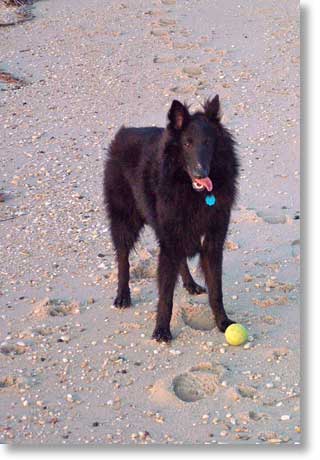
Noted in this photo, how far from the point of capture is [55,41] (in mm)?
13445

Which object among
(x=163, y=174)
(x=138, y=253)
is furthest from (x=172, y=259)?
(x=138, y=253)

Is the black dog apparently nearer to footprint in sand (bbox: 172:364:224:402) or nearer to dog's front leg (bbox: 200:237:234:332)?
dog's front leg (bbox: 200:237:234:332)

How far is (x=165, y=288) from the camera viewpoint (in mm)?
6230

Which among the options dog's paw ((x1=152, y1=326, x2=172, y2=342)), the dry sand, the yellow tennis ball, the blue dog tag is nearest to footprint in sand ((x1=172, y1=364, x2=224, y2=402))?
the dry sand

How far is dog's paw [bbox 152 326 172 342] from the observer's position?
6.21 metres

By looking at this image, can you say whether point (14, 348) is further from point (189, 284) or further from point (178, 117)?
point (178, 117)

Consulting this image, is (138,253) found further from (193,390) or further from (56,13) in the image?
(56,13)

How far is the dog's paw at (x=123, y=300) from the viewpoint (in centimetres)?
685

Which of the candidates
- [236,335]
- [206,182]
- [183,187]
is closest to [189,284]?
[236,335]

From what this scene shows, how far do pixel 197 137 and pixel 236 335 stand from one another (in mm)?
1448

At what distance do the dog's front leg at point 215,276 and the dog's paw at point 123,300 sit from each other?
2.62 ft

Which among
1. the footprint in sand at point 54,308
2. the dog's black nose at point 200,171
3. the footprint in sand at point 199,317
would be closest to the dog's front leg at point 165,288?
the footprint in sand at point 199,317

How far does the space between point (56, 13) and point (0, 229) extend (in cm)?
741

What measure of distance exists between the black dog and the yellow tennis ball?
0.60 feet
